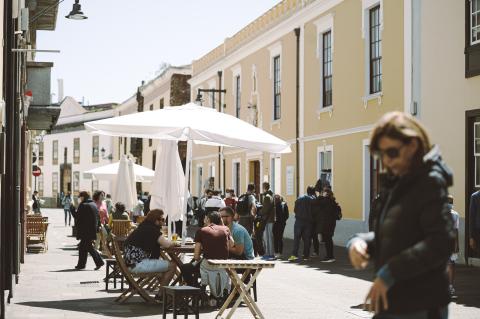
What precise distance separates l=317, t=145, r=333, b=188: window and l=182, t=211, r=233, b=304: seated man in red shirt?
13699 mm

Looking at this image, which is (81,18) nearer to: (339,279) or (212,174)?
(339,279)

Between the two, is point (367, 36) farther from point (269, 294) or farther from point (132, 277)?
point (132, 277)

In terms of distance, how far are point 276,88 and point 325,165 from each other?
592 centimetres

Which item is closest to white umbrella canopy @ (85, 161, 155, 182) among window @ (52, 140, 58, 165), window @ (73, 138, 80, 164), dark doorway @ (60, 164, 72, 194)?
window @ (73, 138, 80, 164)

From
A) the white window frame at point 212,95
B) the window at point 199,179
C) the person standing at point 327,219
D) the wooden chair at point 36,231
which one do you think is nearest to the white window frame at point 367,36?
the person standing at point 327,219

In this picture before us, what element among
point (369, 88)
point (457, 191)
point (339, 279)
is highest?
point (369, 88)

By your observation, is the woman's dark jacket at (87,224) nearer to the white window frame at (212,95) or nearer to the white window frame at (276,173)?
the white window frame at (276,173)

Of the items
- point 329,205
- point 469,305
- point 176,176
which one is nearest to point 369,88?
point 329,205

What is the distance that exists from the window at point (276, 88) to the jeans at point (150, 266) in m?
19.4

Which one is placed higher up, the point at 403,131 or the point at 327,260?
the point at 403,131

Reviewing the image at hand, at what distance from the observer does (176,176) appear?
14.3 m

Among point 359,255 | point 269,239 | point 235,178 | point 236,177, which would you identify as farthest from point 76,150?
point 359,255

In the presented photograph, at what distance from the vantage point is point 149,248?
460 inches

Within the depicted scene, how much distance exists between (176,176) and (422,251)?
10.7 m
